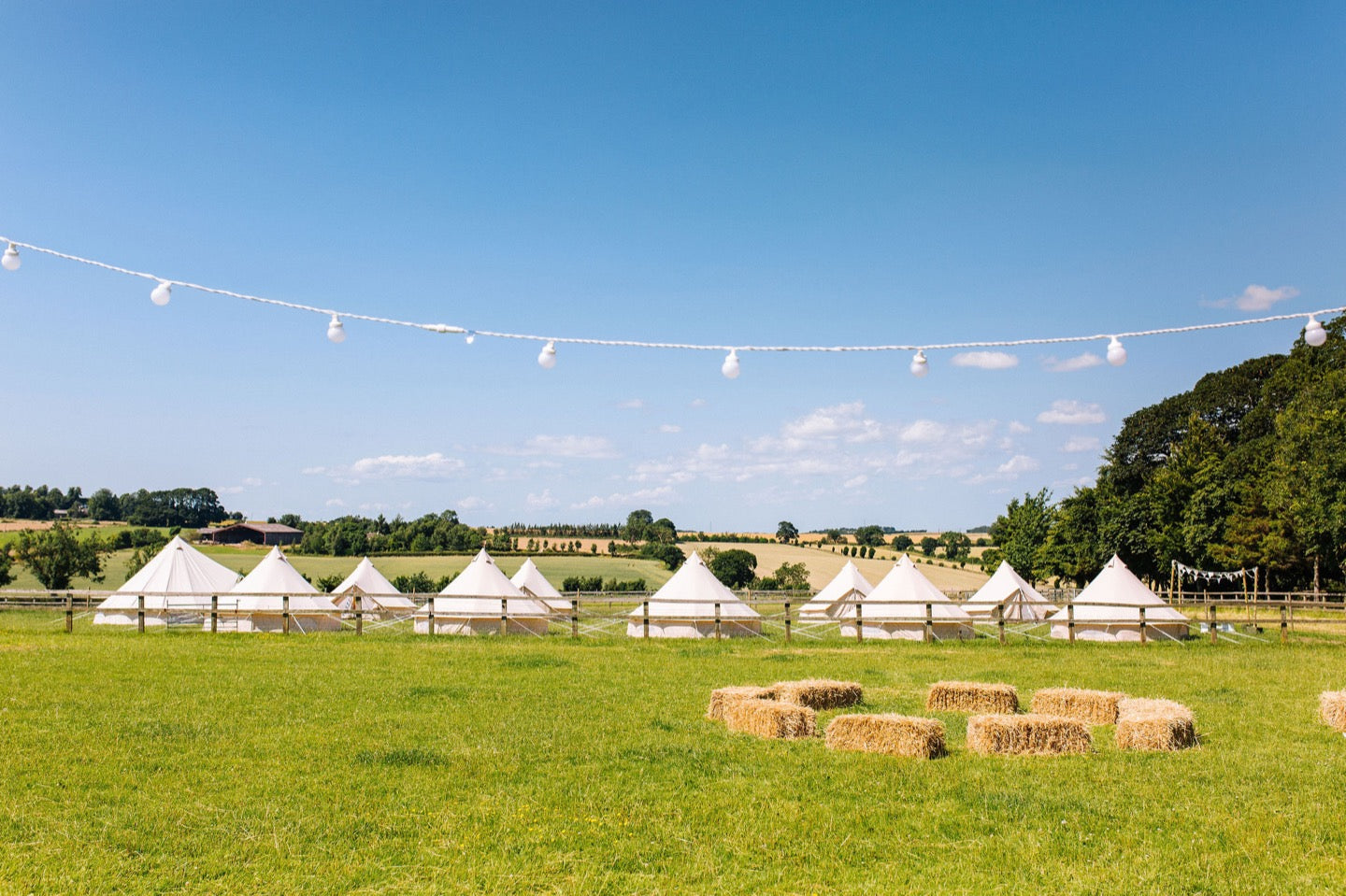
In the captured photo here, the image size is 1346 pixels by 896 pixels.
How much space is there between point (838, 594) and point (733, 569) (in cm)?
3061

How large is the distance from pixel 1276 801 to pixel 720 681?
295 inches

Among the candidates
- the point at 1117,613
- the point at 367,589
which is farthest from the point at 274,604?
the point at 1117,613

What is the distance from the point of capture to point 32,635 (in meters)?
19.7

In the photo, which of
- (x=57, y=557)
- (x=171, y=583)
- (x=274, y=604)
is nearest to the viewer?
(x=274, y=604)

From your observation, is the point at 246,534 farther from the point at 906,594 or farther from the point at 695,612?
the point at 906,594

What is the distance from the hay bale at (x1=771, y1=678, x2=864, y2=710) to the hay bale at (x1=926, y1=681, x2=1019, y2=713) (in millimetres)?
895

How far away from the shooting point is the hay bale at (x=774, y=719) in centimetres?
943

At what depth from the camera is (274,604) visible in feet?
89.1

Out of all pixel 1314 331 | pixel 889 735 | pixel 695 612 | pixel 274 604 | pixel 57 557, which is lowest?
pixel 695 612

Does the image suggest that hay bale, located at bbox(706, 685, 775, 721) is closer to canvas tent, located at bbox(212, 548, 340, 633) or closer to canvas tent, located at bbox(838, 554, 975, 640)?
canvas tent, located at bbox(838, 554, 975, 640)

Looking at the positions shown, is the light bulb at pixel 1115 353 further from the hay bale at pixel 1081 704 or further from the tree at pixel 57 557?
the tree at pixel 57 557

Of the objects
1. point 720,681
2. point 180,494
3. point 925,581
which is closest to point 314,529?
point 180,494

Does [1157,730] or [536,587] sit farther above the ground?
[1157,730]

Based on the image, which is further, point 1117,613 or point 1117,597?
point 1117,597
